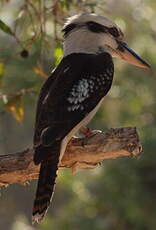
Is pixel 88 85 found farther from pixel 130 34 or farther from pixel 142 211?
pixel 130 34

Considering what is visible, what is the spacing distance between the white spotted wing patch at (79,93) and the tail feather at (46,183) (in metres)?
0.30

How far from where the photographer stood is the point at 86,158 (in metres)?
4.09

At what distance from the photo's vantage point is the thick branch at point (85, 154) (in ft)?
13.0

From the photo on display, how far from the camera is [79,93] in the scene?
14.1 ft

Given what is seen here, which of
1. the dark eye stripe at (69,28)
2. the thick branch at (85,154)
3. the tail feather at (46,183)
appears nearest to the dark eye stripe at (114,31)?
the dark eye stripe at (69,28)

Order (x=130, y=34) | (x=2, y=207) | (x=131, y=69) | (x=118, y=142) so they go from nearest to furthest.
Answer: (x=118, y=142) → (x=131, y=69) → (x=130, y=34) → (x=2, y=207)

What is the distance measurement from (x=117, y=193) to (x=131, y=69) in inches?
55.7

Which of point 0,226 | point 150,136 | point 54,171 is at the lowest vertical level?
point 0,226

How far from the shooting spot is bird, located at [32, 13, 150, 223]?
4086 mm

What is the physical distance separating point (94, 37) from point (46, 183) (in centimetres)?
112

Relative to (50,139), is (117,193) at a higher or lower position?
lower

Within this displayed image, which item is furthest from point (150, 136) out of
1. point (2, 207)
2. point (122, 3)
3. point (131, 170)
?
point (2, 207)

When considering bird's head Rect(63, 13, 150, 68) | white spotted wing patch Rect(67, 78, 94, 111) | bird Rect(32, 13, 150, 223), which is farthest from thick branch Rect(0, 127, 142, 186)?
bird's head Rect(63, 13, 150, 68)

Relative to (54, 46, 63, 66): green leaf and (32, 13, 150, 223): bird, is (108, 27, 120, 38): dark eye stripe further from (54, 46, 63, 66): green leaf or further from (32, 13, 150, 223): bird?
(54, 46, 63, 66): green leaf
